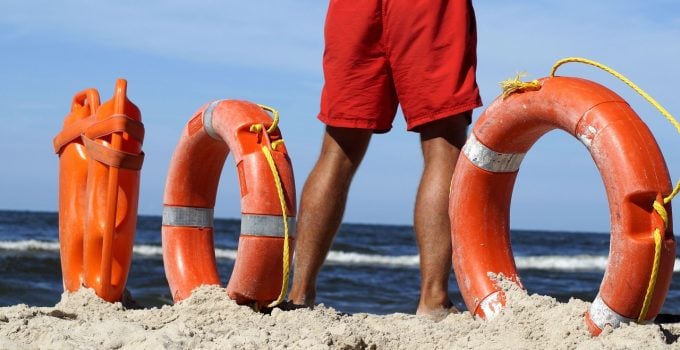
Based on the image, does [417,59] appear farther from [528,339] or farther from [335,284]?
[335,284]

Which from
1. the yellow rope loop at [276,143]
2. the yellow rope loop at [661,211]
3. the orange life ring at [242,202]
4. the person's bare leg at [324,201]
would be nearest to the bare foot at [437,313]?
the person's bare leg at [324,201]

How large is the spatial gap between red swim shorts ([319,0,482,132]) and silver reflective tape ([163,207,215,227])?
2.33ft

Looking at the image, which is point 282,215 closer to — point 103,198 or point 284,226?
point 284,226

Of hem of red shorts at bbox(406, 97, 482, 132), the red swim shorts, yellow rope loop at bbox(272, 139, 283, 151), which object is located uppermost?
the red swim shorts

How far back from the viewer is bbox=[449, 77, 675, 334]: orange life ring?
8.54 ft

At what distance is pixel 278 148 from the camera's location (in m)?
3.35

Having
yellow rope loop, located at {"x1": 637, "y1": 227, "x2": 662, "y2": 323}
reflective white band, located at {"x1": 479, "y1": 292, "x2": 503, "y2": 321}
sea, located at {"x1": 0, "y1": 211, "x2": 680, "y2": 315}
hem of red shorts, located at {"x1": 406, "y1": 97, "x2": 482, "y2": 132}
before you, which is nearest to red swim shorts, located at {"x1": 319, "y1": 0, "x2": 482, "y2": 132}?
hem of red shorts, located at {"x1": 406, "y1": 97, "x2": 482, "y2": 132}

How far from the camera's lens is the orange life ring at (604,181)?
260 cm

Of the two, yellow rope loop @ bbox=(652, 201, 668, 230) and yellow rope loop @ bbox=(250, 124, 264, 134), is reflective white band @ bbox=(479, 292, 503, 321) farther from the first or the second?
yellow rope loop @ bbox=(250, 124, 264, 134)

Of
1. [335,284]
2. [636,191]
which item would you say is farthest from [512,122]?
[335,284]

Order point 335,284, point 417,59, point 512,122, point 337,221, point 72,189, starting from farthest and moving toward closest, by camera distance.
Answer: point 335,284, point 72,189, point 337,221, point 417,59, point 512,122

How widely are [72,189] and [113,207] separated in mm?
308

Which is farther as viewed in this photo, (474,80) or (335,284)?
(335,284)

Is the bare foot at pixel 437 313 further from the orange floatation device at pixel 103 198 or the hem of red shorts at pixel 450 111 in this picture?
the orange floatation device at pixel 103 198
